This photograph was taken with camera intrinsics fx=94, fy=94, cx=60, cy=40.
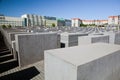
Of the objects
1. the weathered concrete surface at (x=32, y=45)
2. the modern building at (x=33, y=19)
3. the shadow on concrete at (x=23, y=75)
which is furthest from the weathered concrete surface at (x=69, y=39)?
the modern building at (x=33, y=19)

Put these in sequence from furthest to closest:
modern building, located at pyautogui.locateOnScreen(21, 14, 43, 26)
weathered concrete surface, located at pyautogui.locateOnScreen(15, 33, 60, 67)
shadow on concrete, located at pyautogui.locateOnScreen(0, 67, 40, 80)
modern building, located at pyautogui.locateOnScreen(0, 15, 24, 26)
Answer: modern building, located at pyautogui.locateOnScreen(21, 14, 43, 26), modern building, located at pyautogui.locateOnScreen(0, 15, 24, 26), weathered concrete surface, located at pyautogui.locateOnScreen(15, 33, 60, 67), shadow on concrete, located at pyautogui.locateOnScreen(0, 67, 40, 80)

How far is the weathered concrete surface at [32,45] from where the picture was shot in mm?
6363

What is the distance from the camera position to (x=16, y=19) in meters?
95.4

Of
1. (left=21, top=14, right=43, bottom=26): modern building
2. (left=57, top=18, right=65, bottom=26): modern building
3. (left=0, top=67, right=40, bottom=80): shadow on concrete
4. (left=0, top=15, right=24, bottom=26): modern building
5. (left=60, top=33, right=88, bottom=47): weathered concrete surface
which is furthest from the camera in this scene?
(left=57, top=18, right=65, bottom=26): modern building

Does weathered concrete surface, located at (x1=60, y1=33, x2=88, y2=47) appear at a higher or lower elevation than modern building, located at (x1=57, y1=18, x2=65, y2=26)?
lower

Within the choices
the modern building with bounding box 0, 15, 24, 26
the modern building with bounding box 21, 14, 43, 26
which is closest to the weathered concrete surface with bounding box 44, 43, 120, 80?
the modern building with bounding box 0, 15, 24, 26

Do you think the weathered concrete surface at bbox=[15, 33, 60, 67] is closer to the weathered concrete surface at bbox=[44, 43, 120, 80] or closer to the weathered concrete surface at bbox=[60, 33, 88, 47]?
the weathered concrete surface at bbox=[60, 33, 88, 47]

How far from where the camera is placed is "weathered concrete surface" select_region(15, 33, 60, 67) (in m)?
6.36

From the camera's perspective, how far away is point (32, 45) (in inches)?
273

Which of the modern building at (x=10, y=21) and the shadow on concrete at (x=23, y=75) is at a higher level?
the modern building at (x=10, y=21)

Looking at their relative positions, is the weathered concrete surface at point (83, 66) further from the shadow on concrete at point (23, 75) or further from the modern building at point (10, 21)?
the modern building at point (10, 21)

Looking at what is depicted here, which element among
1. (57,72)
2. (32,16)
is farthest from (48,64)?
(32,16)

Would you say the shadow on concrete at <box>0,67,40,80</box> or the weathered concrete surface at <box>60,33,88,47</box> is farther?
the weathered concrete surface at <box>60,33,88,47</box>

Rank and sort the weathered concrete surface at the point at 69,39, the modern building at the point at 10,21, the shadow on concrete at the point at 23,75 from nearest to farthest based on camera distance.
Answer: the shadow on concrete at the point at 23,75
the weathered concrete surface at the point at 69,39
the modern building at the point at 10,21
